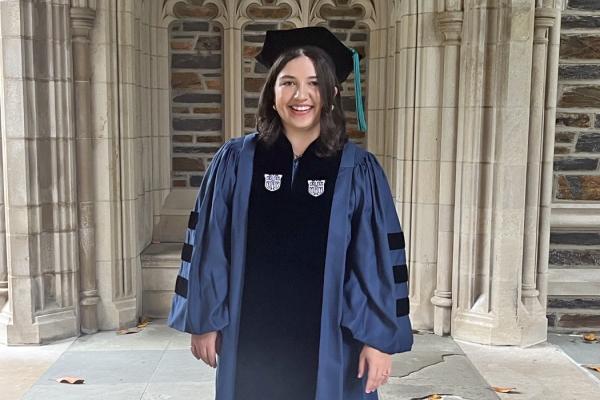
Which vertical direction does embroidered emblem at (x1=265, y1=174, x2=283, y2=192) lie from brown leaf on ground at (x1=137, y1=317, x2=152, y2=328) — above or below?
above

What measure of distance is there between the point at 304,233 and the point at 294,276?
0.14 meters

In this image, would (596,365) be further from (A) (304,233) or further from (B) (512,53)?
(A) (304,233)

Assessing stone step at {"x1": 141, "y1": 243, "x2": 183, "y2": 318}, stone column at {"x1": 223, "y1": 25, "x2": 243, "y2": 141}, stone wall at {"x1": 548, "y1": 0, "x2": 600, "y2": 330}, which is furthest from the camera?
stone column at {"x1": 223, "y1": 25, "x2": 243, "y2": 141}

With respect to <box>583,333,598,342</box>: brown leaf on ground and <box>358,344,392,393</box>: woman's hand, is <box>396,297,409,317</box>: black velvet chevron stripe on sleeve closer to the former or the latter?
<box>358,344,392,393</box>: woman's hand

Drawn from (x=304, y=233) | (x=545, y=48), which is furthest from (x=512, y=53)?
(x=304, y=233)

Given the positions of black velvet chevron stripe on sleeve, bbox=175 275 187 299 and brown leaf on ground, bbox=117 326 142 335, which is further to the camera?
brown leaf on ground, bbox=117 326 142 335

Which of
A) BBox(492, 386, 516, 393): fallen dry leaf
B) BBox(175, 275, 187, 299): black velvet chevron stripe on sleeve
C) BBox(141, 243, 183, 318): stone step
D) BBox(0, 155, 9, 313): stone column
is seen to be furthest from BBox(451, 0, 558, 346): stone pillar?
BBox(0, 155, 9, 313): stone column

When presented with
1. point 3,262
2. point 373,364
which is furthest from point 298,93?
point 3,262

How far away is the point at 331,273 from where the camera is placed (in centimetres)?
202

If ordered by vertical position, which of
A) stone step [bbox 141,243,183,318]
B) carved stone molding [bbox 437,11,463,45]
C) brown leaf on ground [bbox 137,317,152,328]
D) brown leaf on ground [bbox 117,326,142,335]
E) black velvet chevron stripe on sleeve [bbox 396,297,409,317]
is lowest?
brown leaf on ground [bbox 117,326,142,335]

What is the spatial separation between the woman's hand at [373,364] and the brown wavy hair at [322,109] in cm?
63

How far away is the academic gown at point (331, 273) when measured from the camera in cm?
202

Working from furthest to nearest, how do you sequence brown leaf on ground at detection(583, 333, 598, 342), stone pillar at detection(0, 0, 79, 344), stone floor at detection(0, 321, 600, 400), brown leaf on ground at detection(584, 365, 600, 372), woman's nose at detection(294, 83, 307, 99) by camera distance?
brown leaf on ground at detection(583, 333, 598, 342) → stone pillar at detection(0, 0, 79, 344) → brown leaf on ground at detection(584, 365, 600, 372) → stone floor at detection(0, 321, 600, 400) → woman's nose at detection(294, 83, 307, 99)

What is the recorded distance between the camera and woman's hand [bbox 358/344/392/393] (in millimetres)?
2055
